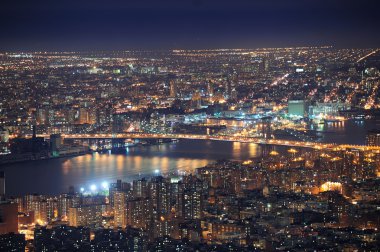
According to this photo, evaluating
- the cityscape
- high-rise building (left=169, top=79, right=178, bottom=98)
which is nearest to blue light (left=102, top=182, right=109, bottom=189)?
the cityscape

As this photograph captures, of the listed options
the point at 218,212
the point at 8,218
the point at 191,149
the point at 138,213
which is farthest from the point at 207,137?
the point at 8,218

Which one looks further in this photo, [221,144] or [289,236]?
[221,144]

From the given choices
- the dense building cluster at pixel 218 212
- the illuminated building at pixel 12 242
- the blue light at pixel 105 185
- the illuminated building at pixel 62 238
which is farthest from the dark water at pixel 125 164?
the illuminated building at pixel 12 242

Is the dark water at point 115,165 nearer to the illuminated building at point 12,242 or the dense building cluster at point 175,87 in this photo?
the dense building cluster at point 175,87

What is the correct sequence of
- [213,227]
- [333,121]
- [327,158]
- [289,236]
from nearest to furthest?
1. [289,236]
2. [213,227]
3. [327,158]
4. [333,121]

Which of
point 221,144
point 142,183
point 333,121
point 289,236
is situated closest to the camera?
point 289,236

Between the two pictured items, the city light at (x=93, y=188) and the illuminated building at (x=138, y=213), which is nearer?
the illuminated building at (x=138, y=213)

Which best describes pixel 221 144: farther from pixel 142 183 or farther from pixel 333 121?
pixel 142 183

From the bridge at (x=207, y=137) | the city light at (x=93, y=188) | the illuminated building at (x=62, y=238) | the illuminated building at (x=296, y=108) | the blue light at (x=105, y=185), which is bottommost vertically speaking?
the illuminated building at (x=62, y=238)

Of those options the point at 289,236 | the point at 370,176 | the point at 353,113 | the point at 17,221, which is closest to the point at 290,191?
the point at 370,176
